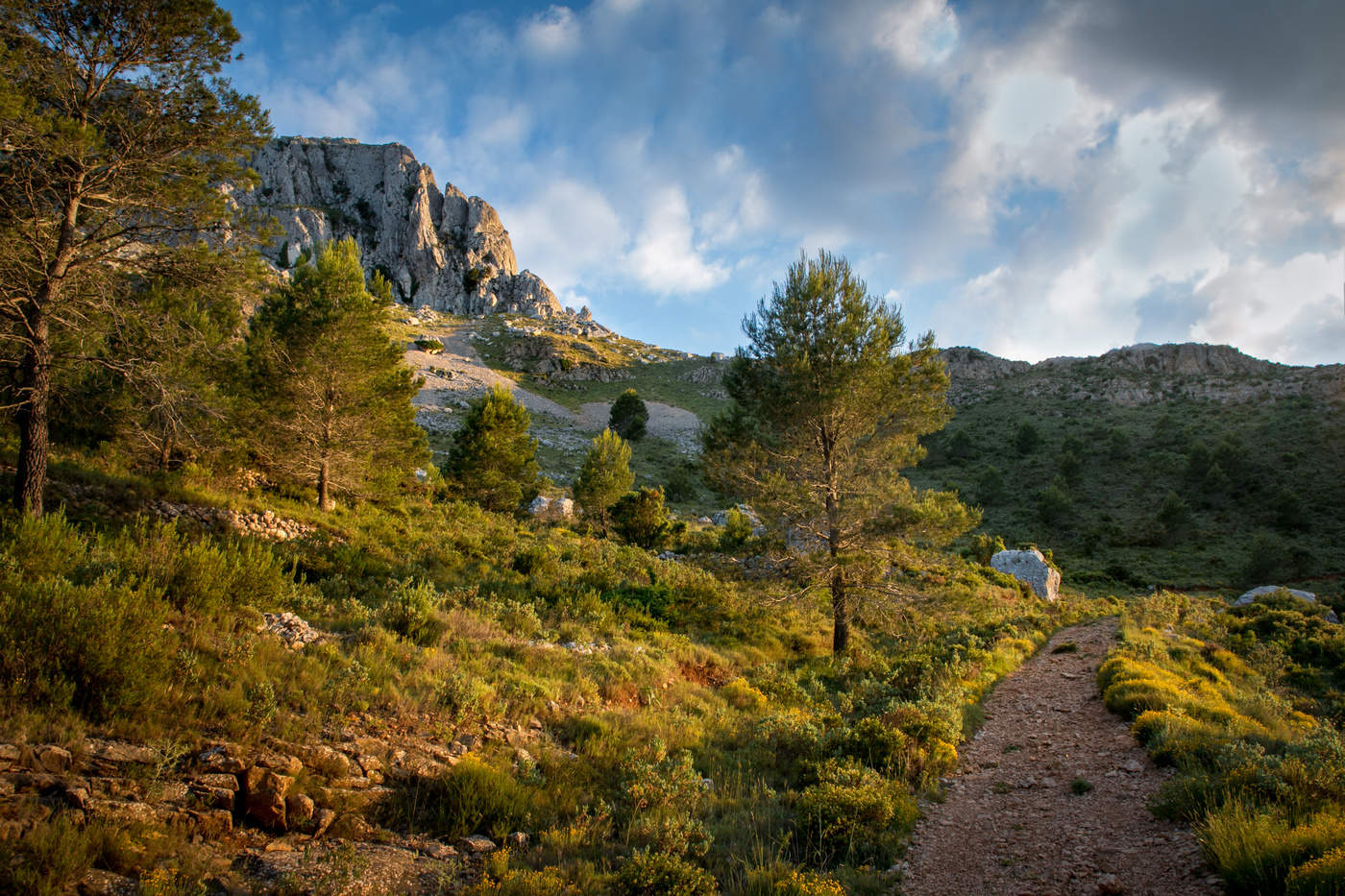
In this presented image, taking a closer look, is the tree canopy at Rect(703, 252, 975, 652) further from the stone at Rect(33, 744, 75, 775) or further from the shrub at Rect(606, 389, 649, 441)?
the shrub at Rect(606, 389, 649, 441)

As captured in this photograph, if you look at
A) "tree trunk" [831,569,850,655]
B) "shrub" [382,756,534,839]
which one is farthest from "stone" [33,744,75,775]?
"tree trunk" [831,569,850,655]

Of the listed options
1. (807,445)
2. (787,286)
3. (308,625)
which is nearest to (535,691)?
(308,625)

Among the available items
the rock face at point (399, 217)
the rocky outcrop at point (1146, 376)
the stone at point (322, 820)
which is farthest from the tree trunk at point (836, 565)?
the rock face at point (399, 217)

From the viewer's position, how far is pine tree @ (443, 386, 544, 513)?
22906mm

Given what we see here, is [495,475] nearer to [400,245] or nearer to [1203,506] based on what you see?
[1203,506]

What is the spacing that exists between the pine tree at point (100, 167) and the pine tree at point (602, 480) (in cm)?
1698

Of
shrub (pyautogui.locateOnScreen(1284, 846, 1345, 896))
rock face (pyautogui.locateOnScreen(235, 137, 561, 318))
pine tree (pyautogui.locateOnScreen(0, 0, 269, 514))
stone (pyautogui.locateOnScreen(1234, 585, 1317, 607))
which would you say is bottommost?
stone (pyautogui.locateOnScreen(1234, 585, 1317, 607))

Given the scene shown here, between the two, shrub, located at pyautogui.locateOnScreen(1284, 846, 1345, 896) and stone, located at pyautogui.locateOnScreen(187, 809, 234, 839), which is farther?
stone, located at pyautogui.locateOnScreen(187, 809, 234, 839)

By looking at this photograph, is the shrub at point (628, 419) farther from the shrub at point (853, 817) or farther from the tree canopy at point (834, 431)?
the shrub at point (853, 817)

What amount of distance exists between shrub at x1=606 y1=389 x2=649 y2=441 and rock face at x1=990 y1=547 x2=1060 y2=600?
36883 mm

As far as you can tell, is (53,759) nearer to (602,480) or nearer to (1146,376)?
(602,480)

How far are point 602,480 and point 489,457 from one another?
17.4ft

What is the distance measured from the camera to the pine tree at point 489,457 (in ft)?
75.2

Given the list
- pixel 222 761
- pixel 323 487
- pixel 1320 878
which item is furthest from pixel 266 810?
pixel 323 487
